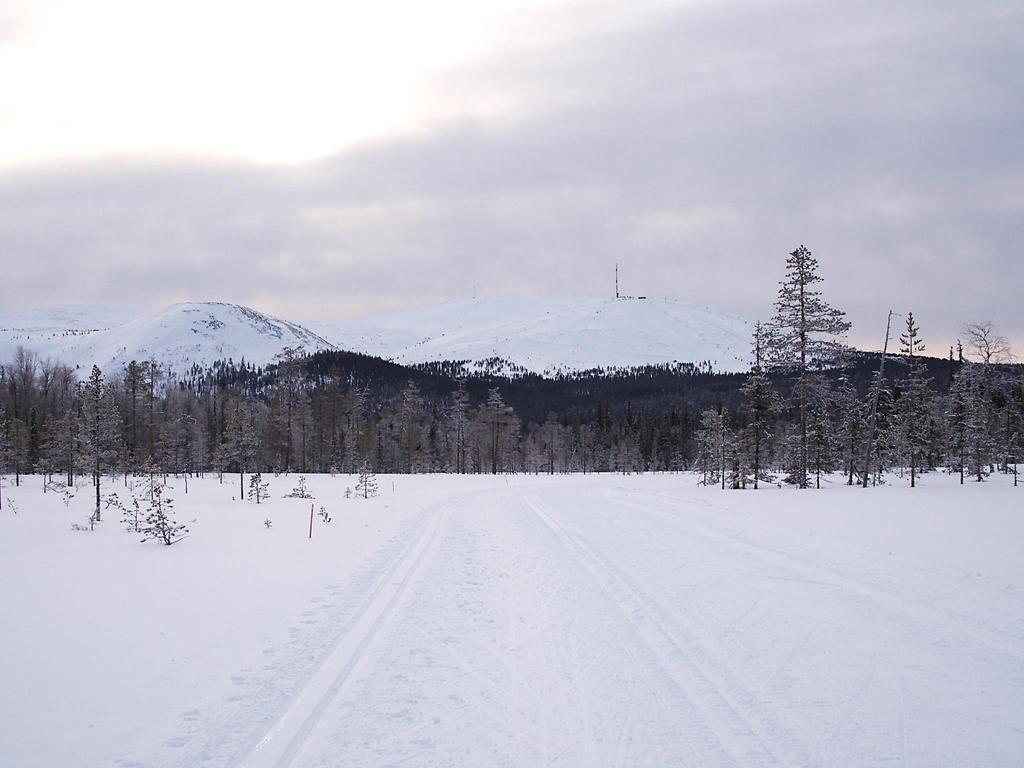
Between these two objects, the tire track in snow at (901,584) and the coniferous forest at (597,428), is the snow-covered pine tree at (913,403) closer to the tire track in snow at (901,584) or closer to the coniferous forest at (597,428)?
the coniferous forest at (597,428)

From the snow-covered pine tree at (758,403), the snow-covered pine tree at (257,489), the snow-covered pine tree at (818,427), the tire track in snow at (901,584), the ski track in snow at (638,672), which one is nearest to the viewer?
the ski track in snow at (638,672)

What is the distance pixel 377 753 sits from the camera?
4.83 meters

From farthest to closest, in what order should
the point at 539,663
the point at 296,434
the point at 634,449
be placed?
the point at 634,449 → the point at 296,434 → the point at 539,663

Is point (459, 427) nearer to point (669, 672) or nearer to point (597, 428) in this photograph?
point (597, 428)

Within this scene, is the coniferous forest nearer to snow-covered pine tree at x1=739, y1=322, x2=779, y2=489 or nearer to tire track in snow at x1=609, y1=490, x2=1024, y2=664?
snow-covered pine tree at x1=739, y1=322, x2=779, y2=489

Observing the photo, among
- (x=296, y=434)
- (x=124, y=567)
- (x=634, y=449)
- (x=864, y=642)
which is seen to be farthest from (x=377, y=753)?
(x=634, y=449)

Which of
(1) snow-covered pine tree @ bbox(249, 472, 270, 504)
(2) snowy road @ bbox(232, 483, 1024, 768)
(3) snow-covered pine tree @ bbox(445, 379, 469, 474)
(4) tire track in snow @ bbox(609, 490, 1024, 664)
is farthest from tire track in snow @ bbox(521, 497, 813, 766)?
(3) snow-covered pine tree @ bbox(445, 379, 469, 474)

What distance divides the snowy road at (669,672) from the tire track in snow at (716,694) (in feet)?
0.07

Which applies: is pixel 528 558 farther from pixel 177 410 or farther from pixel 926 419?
pixel 177 410

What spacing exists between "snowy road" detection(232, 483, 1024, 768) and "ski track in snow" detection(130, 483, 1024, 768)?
25mm

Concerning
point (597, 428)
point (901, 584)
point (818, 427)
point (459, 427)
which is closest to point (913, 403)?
point (818, 427)

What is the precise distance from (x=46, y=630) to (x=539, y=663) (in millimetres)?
6438

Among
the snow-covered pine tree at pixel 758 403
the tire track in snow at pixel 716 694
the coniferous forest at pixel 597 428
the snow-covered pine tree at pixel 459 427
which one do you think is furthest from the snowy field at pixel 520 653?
the snow-covered pine tree at pixel 459 427

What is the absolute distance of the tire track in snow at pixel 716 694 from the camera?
4797 millimetres
